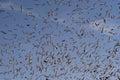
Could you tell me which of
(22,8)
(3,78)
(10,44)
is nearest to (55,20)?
(22,8)

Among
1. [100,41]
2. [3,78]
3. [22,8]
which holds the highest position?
[22,8]

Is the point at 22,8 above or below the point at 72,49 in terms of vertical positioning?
above

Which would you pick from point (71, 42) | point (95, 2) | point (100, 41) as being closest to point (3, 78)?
point (71, 42)

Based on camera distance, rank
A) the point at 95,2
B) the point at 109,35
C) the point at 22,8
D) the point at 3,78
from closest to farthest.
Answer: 1. the point at 3,78
2. the point at 109,35
3. the point at 22,8
4. the point at 95,2

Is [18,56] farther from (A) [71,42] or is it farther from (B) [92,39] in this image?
(B) [92,39]

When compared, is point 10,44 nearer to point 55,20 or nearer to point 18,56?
point 18,56

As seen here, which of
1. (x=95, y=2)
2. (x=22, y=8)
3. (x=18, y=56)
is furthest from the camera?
(x=95, y=2)

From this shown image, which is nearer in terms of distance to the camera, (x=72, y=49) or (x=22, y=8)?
(x=72, y=49)
